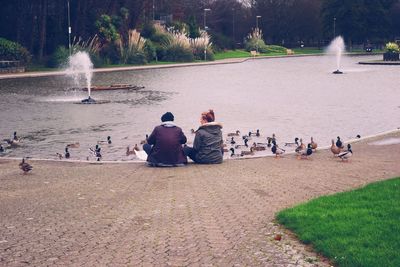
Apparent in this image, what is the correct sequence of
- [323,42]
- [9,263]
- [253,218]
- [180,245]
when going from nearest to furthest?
Answer: [9,263]
[180,245]
[253,218]
[323,42]

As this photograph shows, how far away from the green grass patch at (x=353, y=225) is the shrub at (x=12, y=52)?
1837 inches

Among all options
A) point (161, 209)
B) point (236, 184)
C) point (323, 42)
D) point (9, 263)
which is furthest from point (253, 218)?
point (323, 42)

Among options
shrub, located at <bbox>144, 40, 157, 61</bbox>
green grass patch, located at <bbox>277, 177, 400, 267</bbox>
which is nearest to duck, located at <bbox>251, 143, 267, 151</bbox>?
green grass patch, located at <bbox>277, 177, 400, 267</bbox>

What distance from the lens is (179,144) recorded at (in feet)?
44.0

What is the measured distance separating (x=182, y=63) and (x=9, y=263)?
201 ft

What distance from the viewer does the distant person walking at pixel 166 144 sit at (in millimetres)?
13109

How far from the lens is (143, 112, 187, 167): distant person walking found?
13109mm

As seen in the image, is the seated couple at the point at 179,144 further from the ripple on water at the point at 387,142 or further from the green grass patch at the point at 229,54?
the green grass patch at the point at 229,54

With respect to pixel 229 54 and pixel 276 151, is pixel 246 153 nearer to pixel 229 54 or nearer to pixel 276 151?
pixel 276 151

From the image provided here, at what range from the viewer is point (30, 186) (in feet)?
37.5

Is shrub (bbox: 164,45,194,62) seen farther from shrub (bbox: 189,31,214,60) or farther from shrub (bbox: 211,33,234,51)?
shrub (bbox: 211,33,234,51)

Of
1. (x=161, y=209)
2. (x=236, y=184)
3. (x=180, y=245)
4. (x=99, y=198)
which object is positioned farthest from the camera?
(x=236, y=184)

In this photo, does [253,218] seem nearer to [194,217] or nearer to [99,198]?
[194,217]

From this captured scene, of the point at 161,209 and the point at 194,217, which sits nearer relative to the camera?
the point at 194,217
